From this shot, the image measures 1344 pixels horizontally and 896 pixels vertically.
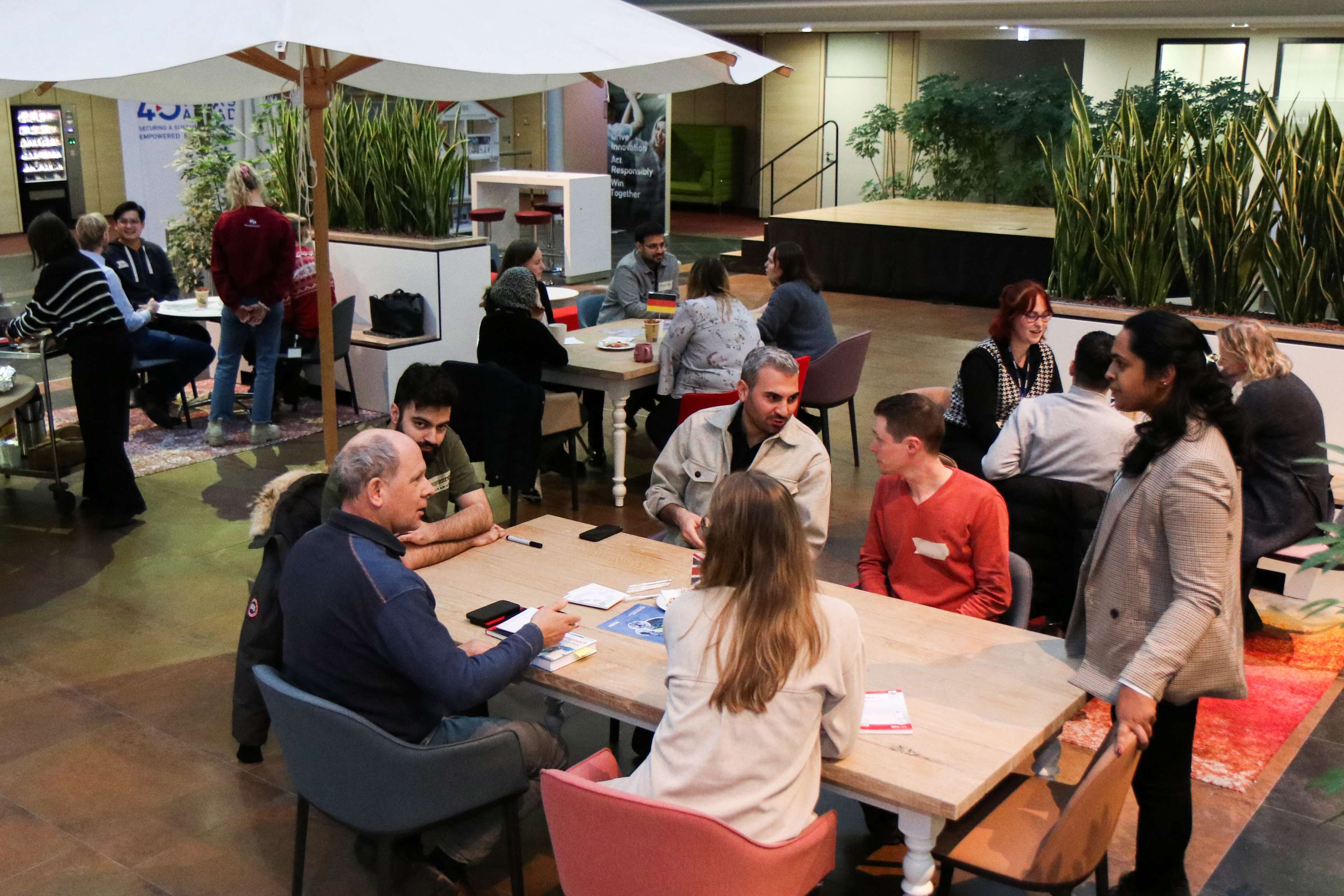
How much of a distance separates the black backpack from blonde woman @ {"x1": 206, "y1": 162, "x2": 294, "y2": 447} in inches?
160

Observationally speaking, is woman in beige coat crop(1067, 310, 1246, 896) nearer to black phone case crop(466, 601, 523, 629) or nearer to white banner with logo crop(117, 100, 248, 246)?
black phone case crop(466, 601, 523, 629)

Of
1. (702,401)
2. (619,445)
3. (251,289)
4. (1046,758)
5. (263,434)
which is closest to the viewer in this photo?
(1046,758)

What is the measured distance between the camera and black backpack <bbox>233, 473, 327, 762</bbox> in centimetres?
333

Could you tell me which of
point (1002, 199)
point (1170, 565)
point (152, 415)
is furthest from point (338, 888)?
point (1002, 199)

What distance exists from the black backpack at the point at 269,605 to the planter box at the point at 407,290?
4541 mm

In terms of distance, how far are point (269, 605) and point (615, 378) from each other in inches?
115

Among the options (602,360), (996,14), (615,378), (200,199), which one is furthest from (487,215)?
(615,378)

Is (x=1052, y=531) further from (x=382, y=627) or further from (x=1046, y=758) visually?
(x=382, y=627)

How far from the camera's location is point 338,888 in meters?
3.15

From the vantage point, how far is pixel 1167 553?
2619mm

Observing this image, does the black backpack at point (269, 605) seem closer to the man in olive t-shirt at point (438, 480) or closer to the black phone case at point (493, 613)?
the man in olive t-shirt at point (438, 480)

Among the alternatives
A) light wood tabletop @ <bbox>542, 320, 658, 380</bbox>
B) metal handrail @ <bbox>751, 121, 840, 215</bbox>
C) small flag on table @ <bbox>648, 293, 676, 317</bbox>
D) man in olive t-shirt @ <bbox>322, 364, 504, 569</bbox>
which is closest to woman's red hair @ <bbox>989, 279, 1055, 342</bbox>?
light wood tabletop @ <bbox>542, 320, 658, 380</bbox>

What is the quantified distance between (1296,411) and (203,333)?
655 cm

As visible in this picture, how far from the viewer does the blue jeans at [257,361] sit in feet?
24.3
